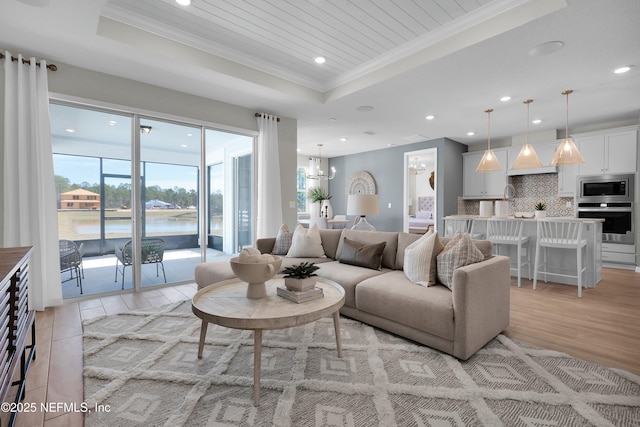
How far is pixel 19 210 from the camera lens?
3.06 m

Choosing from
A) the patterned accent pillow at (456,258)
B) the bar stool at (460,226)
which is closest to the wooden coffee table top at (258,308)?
the patterned accent pillow at (456,258)

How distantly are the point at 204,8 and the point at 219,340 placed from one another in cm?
285

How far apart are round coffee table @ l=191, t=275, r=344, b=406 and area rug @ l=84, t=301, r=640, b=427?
176mm

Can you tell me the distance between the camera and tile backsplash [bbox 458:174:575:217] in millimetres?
6246

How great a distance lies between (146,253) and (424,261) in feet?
11.4

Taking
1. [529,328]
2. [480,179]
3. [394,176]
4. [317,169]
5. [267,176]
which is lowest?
[529,328]

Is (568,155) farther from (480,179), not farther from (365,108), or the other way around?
(480,179)

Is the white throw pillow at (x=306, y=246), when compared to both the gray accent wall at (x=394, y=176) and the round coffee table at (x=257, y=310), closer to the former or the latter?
the round coffee table at (x=257, y=310)

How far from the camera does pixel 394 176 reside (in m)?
7.83

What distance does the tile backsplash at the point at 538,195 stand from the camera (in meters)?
6.25

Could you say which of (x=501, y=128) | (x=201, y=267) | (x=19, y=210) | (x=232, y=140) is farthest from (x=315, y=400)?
(x=501, y=128)

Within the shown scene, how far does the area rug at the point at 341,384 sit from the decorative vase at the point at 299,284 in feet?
1.61

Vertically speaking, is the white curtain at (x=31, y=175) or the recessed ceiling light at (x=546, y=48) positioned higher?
the recessed ceiling light at (x=546, y=48)

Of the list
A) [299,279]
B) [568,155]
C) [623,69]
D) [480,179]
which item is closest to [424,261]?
[299,279]
